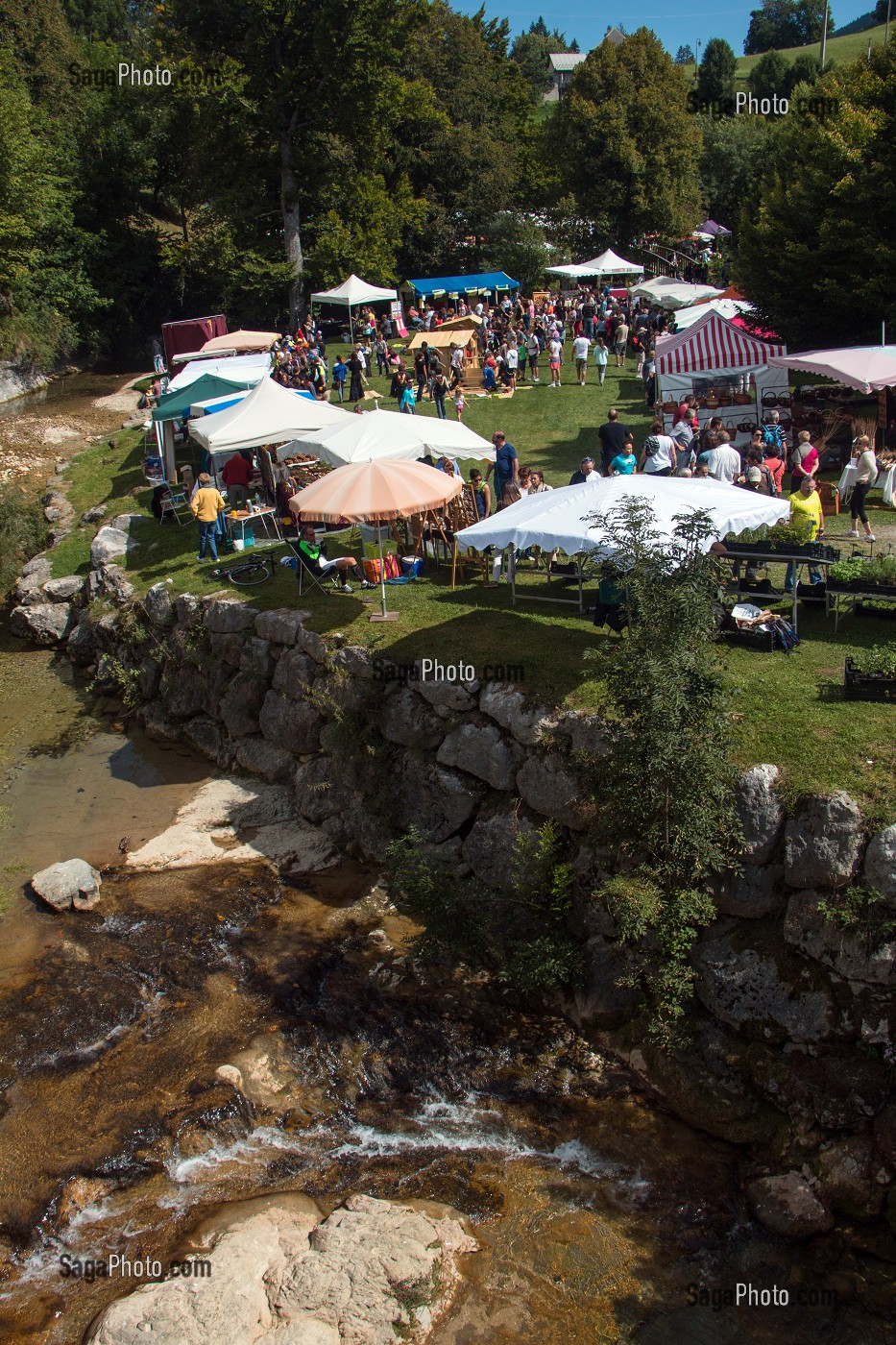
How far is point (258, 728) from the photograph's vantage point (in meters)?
14.8

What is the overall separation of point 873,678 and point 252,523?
38.4 ft

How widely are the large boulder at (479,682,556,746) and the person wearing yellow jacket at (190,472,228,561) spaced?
7356mm

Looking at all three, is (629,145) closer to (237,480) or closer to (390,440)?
(237,480)

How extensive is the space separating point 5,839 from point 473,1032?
689 centimetres

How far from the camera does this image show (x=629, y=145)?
42.0m

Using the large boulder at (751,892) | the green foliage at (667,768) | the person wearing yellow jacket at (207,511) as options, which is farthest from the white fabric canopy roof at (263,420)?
the large boulder at (751,892)

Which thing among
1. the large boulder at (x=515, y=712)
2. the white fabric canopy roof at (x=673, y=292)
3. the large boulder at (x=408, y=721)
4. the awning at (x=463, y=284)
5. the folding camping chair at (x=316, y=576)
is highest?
the awning at (x=463, y=284)

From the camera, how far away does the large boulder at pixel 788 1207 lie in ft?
26.5

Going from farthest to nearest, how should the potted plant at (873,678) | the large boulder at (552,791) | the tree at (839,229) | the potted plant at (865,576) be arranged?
the tree at (839,229) → the potted plant at (865,576) → the large boulder at (552,791) → the potted plant at (873,678)

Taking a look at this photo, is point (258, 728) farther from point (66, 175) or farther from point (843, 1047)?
point (66, 175)

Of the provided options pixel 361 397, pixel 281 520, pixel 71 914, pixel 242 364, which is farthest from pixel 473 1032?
pixel 361 397

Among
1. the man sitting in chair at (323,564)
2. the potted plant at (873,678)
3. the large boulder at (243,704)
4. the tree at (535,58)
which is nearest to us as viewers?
the potted plant at (873,678)

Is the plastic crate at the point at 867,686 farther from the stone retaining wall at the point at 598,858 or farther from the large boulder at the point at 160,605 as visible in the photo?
the large boulder at the point at 160,605

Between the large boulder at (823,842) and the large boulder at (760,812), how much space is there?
14cm
